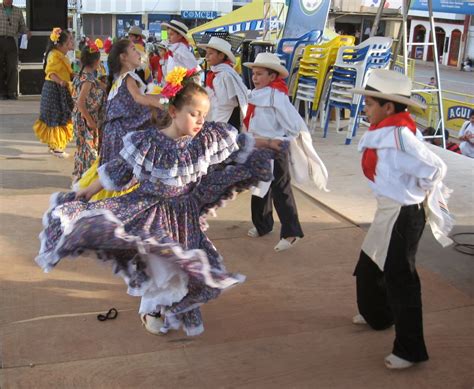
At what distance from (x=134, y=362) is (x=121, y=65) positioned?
2.97 m

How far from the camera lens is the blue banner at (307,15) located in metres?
13.1

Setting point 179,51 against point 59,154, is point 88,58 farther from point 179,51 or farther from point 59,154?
point 179,51

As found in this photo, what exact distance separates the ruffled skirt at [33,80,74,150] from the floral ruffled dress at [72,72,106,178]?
1343mm

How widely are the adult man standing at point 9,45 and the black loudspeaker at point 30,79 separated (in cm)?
58

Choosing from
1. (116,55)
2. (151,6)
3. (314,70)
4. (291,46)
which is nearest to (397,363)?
(116,55)

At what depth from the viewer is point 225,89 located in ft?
21.6

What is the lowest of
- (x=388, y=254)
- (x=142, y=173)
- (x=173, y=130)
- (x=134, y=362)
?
(x=134, y=362)

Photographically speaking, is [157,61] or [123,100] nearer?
[123,100]

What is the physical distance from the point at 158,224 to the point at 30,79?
1203 cm

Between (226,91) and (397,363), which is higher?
(226,91)

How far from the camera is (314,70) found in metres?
11.1

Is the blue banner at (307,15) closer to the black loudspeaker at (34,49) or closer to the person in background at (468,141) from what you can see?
the person in background at (468,141)

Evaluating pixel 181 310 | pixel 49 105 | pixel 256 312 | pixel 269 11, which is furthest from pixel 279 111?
pixel 269 11

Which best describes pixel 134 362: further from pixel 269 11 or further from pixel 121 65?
pixel 269 11
